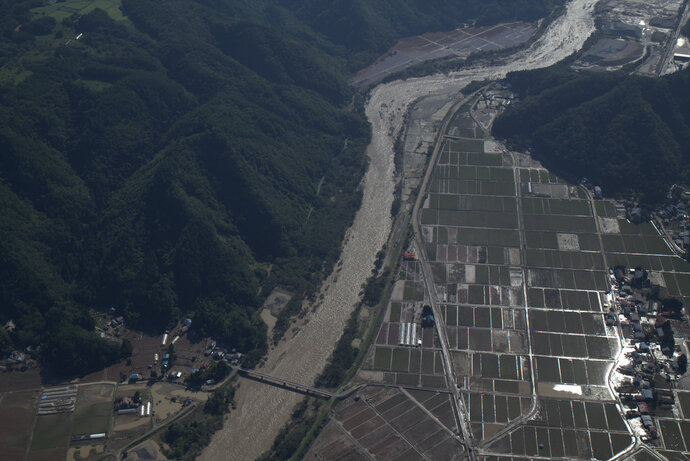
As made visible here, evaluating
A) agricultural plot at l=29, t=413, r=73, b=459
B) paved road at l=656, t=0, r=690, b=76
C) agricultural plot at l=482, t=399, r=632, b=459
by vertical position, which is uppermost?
paved road at l=656, t=0, r=690, b=76

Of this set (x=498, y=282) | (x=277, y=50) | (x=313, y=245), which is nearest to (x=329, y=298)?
(x=313, y=245)

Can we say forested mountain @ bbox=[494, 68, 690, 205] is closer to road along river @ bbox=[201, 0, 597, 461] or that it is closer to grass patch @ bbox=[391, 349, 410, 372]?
road along river @ bbox=[201, 0, 597, 461]

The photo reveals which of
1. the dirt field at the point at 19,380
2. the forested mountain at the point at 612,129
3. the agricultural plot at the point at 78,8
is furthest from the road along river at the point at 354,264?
the agricultural plot at the point at 78,8

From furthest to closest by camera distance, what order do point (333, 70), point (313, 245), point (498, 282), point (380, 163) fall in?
point (333, 70) → point (380, 163) → point (313, 245) → point (498, 282)

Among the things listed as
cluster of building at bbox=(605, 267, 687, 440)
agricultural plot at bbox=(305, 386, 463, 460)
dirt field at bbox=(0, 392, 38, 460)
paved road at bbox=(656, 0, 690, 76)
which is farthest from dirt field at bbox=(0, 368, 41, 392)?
paved road at bbox=(656, 0, 690, 76)

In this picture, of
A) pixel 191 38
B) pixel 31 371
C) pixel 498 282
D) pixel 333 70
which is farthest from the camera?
pixel 333 70

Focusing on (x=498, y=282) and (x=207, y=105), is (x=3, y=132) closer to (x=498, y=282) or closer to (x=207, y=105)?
(x=207, y=105)

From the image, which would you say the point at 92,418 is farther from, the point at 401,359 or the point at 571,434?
the point at 571,434
